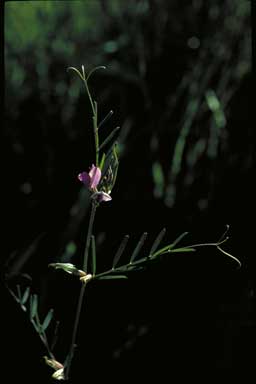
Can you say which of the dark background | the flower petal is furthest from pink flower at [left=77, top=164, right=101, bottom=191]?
the dark background

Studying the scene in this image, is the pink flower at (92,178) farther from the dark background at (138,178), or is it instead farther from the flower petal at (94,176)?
the dark background at (138,178)

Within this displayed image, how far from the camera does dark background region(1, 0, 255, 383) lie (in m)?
0.88

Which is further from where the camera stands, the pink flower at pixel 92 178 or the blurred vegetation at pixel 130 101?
the blurred vegetation at pixel 130 101

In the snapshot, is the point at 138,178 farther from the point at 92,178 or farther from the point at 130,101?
the point at 92,178

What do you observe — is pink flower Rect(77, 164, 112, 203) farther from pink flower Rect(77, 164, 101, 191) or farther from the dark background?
the dark background

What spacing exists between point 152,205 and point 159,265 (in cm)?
12

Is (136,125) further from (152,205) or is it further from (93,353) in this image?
(93,353)

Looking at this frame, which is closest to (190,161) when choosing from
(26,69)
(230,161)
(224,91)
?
(230,161)

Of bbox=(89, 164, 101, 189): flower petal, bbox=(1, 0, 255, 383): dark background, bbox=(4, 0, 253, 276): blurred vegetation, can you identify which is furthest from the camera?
bbox=(4, 0, 253, 276): blurred vegetation

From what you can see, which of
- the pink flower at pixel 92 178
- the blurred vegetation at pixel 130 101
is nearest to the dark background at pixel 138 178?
the blurred vegetation at pixel 130 101

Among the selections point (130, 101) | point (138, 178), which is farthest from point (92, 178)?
point (130, 101)

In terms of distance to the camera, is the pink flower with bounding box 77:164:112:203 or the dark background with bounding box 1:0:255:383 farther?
the dark background with bounding box 1:0:255:383

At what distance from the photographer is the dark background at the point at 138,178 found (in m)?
0.88

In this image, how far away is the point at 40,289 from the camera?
90 centimetres
